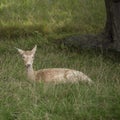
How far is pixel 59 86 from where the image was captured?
8078 mm

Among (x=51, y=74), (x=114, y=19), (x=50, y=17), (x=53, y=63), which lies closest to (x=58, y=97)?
(x=51, y=74)

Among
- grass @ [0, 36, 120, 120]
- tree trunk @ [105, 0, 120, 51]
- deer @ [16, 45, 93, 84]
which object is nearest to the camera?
grass @ [0, 36, 120, 120]

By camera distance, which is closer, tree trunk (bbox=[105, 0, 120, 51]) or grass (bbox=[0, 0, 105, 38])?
A: tree trunk (bbox=[105, 0, 120, 51])

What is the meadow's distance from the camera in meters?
6.91

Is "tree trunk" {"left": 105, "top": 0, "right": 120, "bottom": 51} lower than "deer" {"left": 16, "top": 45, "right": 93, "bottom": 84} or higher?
higher

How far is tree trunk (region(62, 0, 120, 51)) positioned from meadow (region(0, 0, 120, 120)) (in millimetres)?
315

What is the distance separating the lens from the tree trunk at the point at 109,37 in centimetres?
1225

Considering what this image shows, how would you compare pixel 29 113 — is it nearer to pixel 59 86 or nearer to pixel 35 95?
pixel 35 95

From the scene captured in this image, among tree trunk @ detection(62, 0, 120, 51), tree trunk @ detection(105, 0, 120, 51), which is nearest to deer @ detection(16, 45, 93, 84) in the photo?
tree trunk @ detection(62, 0, 120, 51)

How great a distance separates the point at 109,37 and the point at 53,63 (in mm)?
2248

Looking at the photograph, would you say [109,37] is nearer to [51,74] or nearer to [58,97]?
[51,74]

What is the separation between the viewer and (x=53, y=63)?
11.0 metres

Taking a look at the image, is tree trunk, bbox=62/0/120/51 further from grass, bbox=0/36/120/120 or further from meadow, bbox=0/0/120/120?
grass, bbox=0/36/120/120

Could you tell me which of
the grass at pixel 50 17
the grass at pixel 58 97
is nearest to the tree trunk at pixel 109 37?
the grass at pixel 50 17
